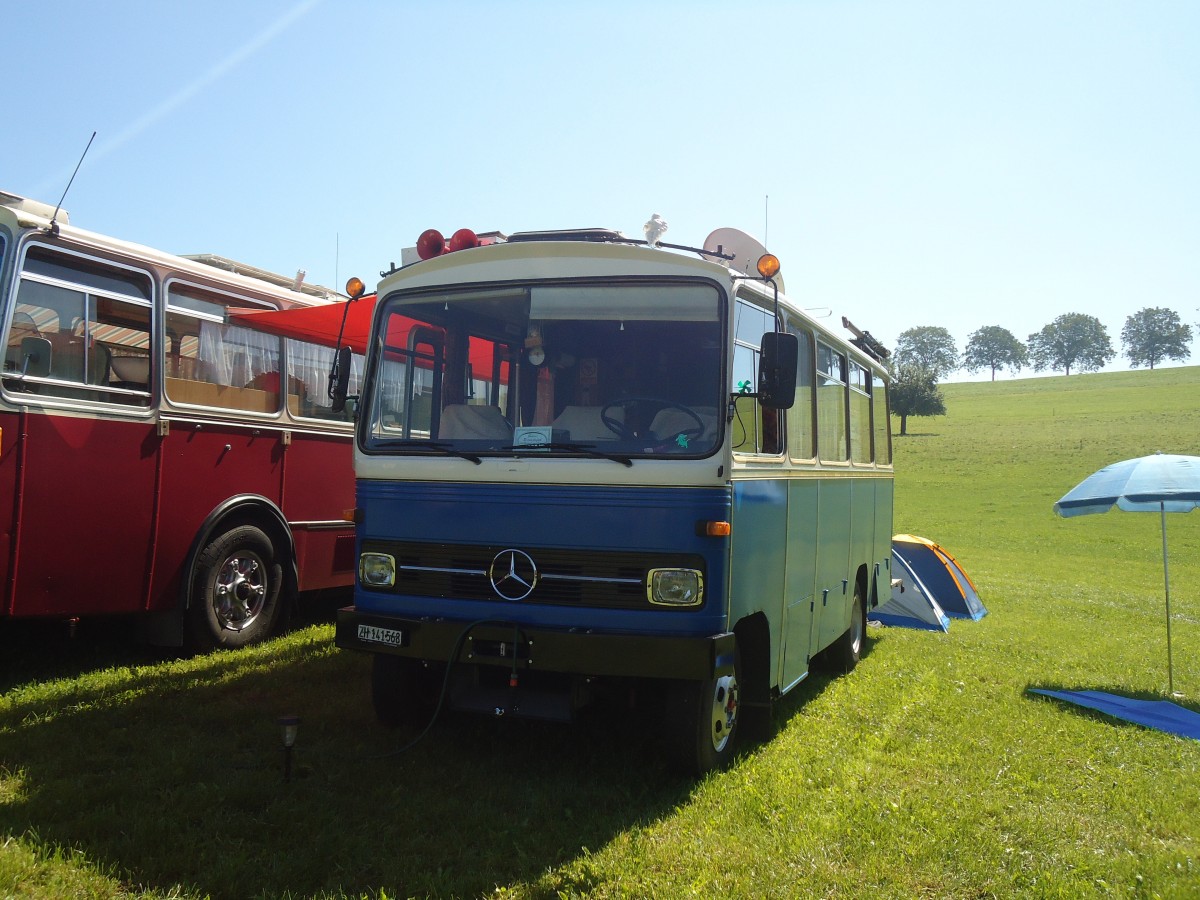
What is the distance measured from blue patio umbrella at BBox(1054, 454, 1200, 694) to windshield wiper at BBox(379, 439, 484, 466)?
18.8 feet

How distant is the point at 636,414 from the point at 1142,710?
5.40 metres

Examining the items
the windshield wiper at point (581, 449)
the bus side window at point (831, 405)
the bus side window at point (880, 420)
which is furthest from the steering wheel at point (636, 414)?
the bus side window at point (880, 420)

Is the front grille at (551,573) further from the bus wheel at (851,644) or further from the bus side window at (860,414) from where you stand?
the bus wheel at (851,644)

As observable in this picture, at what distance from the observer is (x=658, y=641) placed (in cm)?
489

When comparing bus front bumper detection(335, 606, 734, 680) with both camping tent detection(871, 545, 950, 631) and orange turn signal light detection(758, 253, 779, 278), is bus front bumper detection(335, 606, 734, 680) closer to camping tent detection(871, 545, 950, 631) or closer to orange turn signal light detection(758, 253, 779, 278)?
orange turn signal light detection(758, 253, 779, 278)

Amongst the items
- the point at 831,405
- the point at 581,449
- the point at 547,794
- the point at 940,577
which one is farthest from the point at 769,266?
the point at 940,577

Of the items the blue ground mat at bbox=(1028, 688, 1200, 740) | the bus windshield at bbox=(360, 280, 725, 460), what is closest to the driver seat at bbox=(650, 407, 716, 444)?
the bus windshield at bbox=(360, 280, 725, 460)

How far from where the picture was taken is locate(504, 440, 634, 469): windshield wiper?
5059 millimetres

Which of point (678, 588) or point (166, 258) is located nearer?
point (678, 588)

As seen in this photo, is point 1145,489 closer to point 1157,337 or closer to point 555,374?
point 555,374

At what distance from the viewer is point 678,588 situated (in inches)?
196

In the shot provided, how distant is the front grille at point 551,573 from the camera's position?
5031 mm

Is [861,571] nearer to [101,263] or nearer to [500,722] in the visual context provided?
[500,722]

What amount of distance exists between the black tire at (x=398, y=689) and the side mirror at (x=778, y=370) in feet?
8.34
